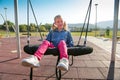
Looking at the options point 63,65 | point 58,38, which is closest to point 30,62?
point 63,65

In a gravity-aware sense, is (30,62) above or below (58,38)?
below

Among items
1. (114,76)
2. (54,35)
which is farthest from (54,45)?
(114,76)

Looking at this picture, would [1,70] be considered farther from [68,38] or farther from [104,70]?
[104,70]

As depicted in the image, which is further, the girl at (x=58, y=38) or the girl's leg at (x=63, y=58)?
the girl at (x=58, y=38)

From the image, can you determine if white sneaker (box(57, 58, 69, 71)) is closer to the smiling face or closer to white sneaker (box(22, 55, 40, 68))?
white sneaker (box(22, 55, 40, 68))

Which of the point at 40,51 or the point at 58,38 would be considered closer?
the point at 40,51

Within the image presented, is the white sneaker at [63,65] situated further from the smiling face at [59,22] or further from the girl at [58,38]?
the smiling face at [59,22]

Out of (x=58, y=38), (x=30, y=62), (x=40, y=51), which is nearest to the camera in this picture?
(x=30, y=62)

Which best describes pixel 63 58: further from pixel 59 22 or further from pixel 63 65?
pixel 59 22

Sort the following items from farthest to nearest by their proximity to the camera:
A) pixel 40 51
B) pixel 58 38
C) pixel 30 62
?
pixel 58 38 → pixel 40 51 → pixel 30 62

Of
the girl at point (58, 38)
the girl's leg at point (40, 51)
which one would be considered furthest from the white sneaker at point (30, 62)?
the girl at point (58, 38)

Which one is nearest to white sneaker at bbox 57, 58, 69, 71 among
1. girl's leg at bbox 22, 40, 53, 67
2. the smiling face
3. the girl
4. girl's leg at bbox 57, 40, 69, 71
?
girl's leg at bbox 57, 40, 69, 71

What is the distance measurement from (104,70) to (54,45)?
5.11 ft

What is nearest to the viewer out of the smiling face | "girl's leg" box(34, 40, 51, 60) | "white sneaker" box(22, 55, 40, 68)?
"white sneaker" box(22, 55, 40, 68)
